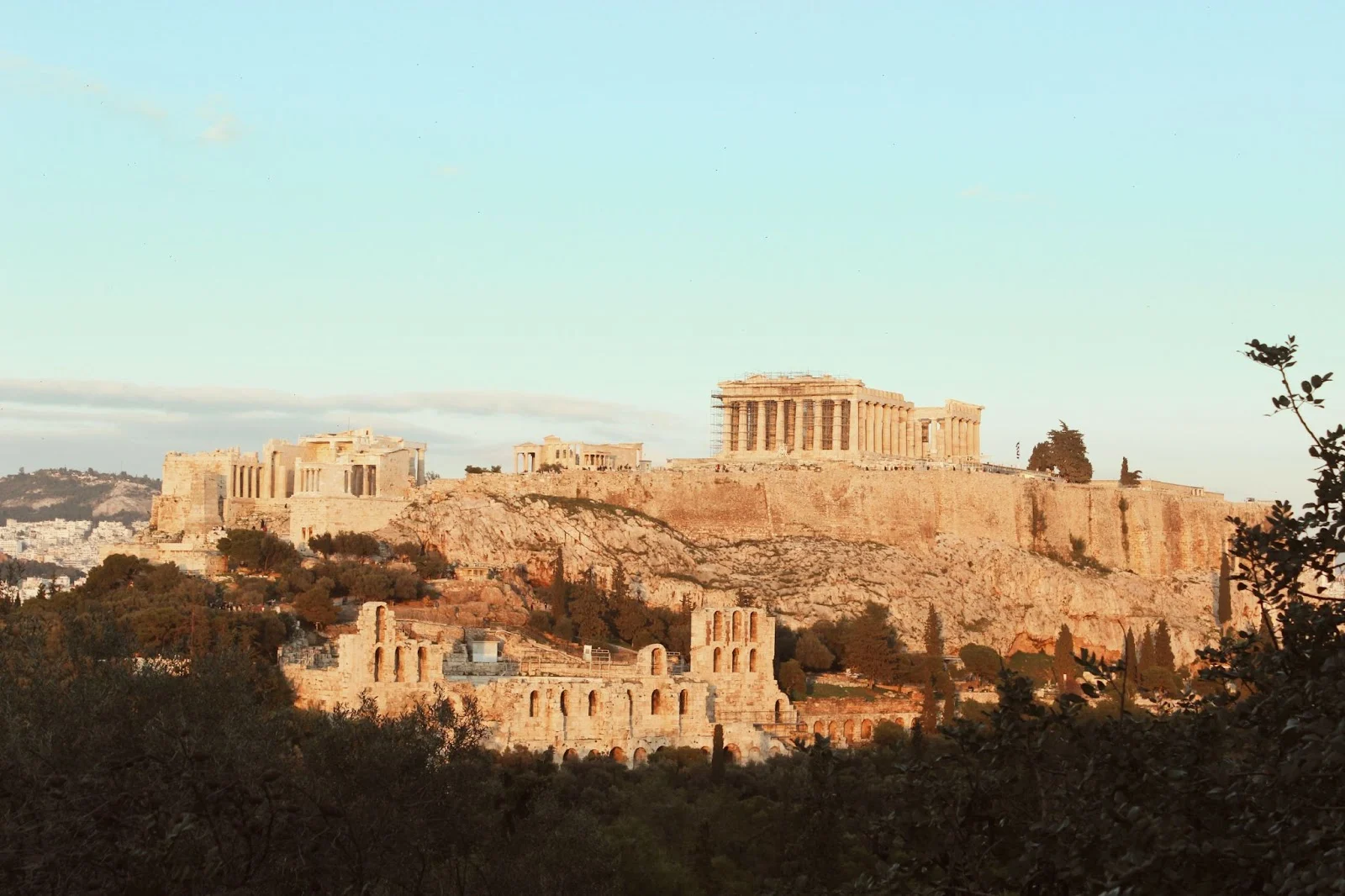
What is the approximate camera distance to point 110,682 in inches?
903

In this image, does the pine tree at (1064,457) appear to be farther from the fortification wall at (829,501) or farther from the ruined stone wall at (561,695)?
the ruined stone wall at (561,695)

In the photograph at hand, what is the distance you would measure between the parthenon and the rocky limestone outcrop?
807cm

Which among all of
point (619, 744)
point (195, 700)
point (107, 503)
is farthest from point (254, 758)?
point (107, 503)

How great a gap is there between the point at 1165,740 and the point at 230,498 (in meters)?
56.3

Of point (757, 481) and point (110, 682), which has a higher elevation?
point (757, 481)

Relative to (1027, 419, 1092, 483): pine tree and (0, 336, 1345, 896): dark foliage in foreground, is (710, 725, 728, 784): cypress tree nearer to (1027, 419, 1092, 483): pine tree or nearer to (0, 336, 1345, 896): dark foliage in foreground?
(0, 336, 1345, 896): dark foliage in foreground

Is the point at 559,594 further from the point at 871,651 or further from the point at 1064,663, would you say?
the point at 1064,663

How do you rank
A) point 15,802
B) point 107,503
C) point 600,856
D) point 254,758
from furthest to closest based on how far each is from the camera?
point 107,503 < point 600,856 < point 254,758 < point 15,802

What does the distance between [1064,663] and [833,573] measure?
11.0 meters

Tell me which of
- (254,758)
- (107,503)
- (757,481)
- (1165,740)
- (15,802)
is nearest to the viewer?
(1165,740)

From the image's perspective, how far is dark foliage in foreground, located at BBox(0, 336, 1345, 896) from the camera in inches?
411

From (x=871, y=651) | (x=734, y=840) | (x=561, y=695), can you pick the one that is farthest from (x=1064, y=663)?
(x=734, y=840)

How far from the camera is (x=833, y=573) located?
61688mm

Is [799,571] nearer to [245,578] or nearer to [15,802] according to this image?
[245,578]
